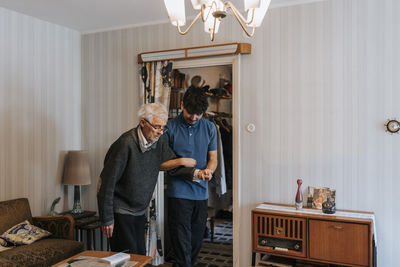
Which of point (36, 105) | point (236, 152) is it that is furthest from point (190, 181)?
point (36, 105)

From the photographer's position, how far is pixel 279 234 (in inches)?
122

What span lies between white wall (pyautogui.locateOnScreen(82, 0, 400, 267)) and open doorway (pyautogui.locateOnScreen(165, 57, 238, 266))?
28 cm

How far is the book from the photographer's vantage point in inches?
87.3

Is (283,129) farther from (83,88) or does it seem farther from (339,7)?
(83,88)

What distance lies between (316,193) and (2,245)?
112 inches

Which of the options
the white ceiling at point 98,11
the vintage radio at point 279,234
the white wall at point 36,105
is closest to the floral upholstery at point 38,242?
the white wall at point 36,105

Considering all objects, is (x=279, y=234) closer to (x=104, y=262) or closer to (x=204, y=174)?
(x=204, y=174)

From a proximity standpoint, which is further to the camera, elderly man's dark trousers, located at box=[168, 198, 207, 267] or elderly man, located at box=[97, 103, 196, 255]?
elderly man's dark trousers, located at box=[168, 198, 207, 267]

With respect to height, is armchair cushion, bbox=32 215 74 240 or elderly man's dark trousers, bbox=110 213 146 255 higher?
elderly man's dark trousers, bbox=110 213 146 255

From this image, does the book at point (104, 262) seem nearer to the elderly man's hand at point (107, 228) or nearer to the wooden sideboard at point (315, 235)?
the elderly man's hand at point (107, 228)

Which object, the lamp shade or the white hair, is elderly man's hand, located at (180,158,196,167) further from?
the lamp shade

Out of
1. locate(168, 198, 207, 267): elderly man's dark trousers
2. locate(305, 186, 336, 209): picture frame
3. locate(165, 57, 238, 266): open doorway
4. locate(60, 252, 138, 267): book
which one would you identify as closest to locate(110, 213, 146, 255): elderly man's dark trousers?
locate(60, 252, 138, 267): book

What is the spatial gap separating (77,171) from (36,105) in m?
0.85

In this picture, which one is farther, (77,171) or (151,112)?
(77,171)
